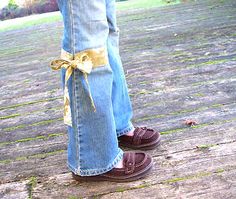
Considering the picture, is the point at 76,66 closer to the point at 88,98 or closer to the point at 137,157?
the point at 88,98

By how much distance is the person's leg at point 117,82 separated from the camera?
1.35m

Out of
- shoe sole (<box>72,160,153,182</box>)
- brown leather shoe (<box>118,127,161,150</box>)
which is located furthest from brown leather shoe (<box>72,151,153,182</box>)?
brown leather shoe (<box>118,127,161,150</box>)

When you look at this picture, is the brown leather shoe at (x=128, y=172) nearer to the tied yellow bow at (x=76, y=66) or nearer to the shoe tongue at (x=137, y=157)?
the shoe tongue at (x=137, y=157)

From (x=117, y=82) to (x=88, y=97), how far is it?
0.26 meters

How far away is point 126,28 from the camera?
4375mm

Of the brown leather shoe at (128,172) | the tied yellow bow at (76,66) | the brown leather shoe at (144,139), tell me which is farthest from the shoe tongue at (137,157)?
the tied yellow bow at (76,66)

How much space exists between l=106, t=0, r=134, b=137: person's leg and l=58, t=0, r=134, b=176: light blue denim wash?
0.05 meters

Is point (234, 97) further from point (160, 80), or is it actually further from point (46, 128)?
point (46, 128)

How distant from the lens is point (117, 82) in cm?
141

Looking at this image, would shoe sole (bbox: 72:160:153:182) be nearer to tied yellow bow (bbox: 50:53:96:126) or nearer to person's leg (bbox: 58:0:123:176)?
person's leg (bbox: 58:0:123:176)

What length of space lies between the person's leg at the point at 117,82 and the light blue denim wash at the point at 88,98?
0.05 metres

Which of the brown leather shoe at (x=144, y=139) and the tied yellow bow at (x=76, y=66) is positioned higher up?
the tied yellow bow at (x=76, y=66)

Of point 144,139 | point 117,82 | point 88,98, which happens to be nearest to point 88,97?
point 88,98

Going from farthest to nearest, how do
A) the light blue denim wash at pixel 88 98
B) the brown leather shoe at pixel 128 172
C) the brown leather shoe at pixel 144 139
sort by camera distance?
the brown leather shoe at pixel 144 139 < the brown leather shoe at pixel 128 172 < the light blue denim wash at pixel 88 98
